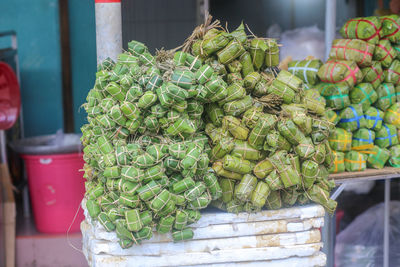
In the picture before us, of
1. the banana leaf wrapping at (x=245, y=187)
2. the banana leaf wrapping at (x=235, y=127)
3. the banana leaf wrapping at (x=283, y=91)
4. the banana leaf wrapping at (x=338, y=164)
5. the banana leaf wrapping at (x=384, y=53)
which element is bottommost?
the banana leaf wrapping at (x=338, y=164)

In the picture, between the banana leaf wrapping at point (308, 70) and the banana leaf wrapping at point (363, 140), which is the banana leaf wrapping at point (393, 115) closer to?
the banana leaf wrapping at point (363, 140)

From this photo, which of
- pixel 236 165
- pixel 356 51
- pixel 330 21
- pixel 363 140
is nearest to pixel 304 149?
pixel 236 165

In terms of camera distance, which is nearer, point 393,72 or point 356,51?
point 356,51

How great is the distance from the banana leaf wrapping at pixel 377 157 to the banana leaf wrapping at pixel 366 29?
761 mm

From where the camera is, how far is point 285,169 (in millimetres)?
2629

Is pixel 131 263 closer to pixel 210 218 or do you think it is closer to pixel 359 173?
pixel 210 218

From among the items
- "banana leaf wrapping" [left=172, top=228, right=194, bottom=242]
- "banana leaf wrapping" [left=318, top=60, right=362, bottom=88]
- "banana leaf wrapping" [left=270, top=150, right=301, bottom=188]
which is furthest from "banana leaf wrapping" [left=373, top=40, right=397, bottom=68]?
"banana leaf wrapping" [left=172, top=228, right=194, bottom=242]

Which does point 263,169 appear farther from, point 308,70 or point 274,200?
point 308,70

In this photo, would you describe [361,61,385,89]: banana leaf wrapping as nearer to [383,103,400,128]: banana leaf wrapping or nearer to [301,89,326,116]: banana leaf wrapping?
[383,103,400,128]: banana leaf wrapping

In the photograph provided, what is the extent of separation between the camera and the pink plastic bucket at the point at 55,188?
4.19 meters

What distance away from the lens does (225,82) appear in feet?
9.16

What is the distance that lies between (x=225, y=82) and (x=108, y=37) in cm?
77

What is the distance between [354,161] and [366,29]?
36.5 inches

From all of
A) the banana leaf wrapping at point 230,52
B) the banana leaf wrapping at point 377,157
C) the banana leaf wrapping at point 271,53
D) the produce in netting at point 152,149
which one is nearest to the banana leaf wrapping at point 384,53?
the banana leaf wrapping at point 377,157
